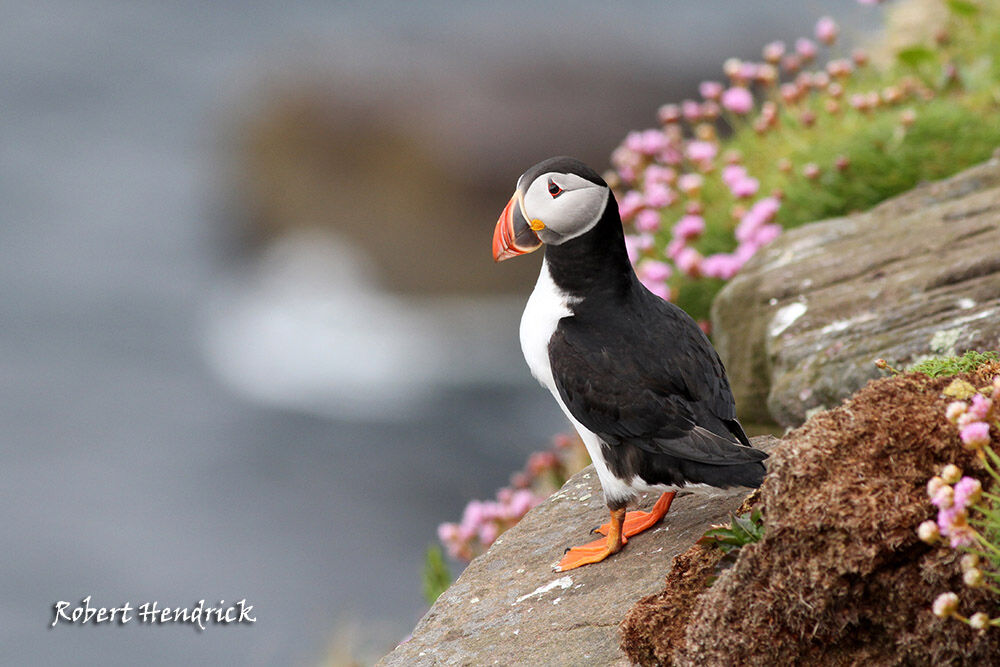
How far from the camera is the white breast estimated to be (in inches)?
148

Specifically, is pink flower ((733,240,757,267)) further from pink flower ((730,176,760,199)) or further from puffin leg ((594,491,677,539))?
puffin leg ((594,491,677,539))

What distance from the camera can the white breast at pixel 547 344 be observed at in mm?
3752

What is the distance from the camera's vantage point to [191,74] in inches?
1264

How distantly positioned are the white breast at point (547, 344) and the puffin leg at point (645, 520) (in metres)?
0.17

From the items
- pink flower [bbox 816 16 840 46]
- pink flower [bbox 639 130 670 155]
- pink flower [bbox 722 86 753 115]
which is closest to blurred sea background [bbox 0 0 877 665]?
pink flower [bbox 816 16 840 46]

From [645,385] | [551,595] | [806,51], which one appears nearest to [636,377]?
[645,385]

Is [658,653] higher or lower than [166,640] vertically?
lower

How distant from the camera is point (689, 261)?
6.73m

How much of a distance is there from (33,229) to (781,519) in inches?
921

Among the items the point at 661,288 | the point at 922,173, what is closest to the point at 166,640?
the point at 661,288

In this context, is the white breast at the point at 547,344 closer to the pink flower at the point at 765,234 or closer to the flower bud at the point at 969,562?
the flower bud at the point at 969,562

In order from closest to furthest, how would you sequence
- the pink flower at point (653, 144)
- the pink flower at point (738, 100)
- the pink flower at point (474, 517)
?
the pink flower at point (474, 517)
the pink flower at point (738, 100)
the pink flower at point (653, 144)

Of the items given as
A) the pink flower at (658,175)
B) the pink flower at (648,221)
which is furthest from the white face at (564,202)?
the pink flower at (658,175)

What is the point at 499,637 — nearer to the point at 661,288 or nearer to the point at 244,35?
the point at 661,288
